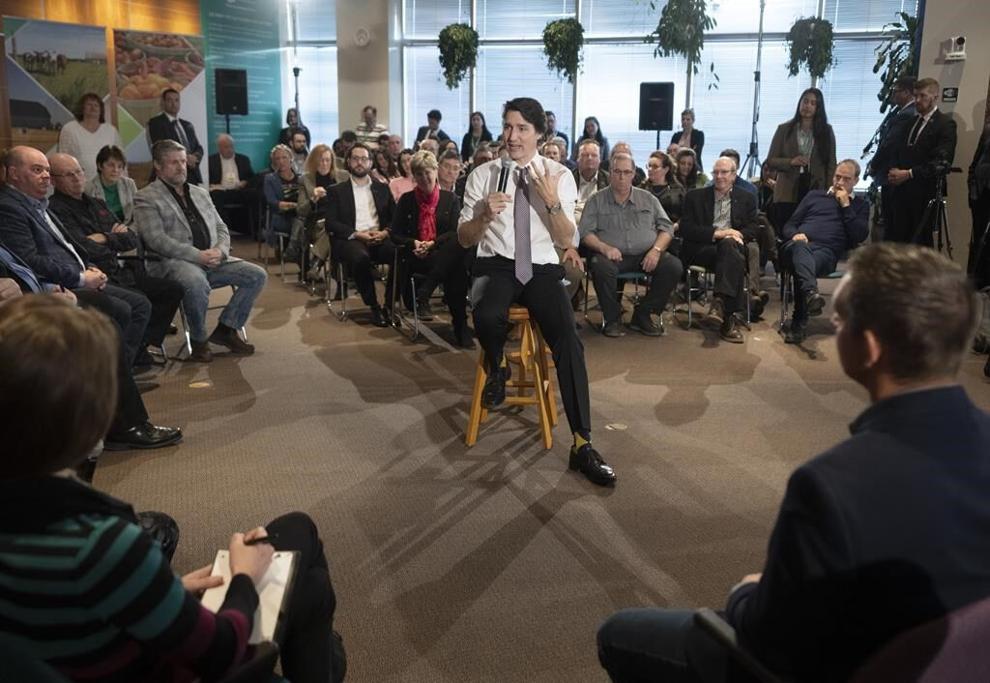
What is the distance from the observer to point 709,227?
6.54 m

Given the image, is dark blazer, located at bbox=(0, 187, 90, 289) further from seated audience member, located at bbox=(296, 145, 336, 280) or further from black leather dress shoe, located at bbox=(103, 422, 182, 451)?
seated audience member, located at bbox=(296, 145, 336, 280)

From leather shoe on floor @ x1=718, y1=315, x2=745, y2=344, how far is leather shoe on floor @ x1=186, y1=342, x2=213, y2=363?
3414 mm

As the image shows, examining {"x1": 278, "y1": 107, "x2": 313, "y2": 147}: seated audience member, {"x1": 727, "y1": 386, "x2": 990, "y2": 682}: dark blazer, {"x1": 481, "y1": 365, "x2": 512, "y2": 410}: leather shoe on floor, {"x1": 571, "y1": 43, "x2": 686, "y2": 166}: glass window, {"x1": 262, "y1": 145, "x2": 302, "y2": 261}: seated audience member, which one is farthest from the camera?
{"x1": 571, "y1": 43, "x2": 686, "y2": 166}: glass window

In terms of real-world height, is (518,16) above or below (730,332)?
above

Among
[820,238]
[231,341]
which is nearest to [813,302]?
[820,238]

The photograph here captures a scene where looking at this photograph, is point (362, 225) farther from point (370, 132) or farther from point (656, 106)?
point (656, 106)

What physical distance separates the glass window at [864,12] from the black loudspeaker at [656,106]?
3.15m

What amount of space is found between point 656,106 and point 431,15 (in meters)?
4.84

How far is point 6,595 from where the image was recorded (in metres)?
1.14

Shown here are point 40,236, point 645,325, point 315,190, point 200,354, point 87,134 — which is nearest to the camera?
point 40,236

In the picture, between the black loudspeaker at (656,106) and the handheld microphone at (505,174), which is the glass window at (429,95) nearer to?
the black loudspeaker at (656,106)

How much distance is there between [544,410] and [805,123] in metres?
5.32

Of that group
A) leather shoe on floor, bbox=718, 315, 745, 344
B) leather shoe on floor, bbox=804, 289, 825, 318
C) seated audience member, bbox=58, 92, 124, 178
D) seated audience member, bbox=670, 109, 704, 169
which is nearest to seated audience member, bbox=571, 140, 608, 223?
leather shoe on floor, bbox=718, 315, 745, 344

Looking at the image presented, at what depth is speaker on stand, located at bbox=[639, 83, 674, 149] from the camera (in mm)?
10578
